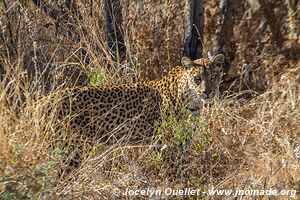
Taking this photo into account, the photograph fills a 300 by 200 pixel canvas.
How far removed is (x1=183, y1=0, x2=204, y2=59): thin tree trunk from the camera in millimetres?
8992

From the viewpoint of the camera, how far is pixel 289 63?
8.48 m

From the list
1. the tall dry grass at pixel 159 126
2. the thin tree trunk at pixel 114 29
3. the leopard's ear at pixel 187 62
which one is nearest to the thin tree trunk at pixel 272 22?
the tall dry grass at pixel 159 126

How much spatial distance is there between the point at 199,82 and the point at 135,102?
578 millimetres

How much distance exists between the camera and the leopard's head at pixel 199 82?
7.66 meters

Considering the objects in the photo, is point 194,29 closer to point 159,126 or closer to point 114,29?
point 114,29

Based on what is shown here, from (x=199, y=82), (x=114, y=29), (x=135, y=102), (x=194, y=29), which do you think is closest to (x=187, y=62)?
(x=199, y=82)

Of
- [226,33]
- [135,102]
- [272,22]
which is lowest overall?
[135,102]

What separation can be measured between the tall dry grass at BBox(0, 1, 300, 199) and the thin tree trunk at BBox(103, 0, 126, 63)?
0.12 metres

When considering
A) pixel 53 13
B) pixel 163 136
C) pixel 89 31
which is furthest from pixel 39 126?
pixel 53 13

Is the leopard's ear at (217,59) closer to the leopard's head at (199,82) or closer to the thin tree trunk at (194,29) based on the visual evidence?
the leopard's head at (199,82)

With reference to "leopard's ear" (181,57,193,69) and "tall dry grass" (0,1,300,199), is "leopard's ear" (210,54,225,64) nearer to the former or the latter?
"leopard's ear" (181,57,193,69)

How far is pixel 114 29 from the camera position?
9.38 meters

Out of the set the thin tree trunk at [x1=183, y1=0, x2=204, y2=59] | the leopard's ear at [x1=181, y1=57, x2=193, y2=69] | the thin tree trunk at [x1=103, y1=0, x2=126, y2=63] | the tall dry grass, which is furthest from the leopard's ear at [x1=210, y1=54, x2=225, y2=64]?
the thin tree trunk at [x1=103, y1=0, x2=126, y2=63]

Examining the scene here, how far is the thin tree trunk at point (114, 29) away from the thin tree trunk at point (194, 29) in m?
0.71
